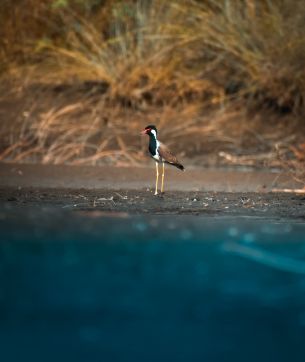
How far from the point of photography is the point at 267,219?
28.3 ft

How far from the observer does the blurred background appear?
48.3 ft

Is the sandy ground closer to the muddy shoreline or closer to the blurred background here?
the muddy shoreline

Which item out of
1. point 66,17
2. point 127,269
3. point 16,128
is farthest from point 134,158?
point 127,269

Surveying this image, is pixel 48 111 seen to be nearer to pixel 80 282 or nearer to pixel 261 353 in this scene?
pixel 80 282

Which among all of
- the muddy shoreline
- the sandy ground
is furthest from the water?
the sandy ground

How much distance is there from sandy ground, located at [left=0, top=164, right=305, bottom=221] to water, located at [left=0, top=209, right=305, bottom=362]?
68 cm

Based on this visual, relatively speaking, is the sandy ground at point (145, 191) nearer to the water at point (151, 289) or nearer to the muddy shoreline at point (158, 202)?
the muddy shoreline at point (158, 202)

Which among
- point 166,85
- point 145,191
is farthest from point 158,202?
point 166,85

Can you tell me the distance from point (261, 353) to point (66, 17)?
46.0 feet

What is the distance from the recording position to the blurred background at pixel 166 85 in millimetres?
14727

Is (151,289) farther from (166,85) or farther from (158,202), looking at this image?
(166,85)

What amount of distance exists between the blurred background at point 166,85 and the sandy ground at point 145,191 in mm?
1275

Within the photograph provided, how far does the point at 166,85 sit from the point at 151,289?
35.3 feet

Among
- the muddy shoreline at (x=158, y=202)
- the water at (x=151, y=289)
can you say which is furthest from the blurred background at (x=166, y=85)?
the water at (x=151, y=289)
